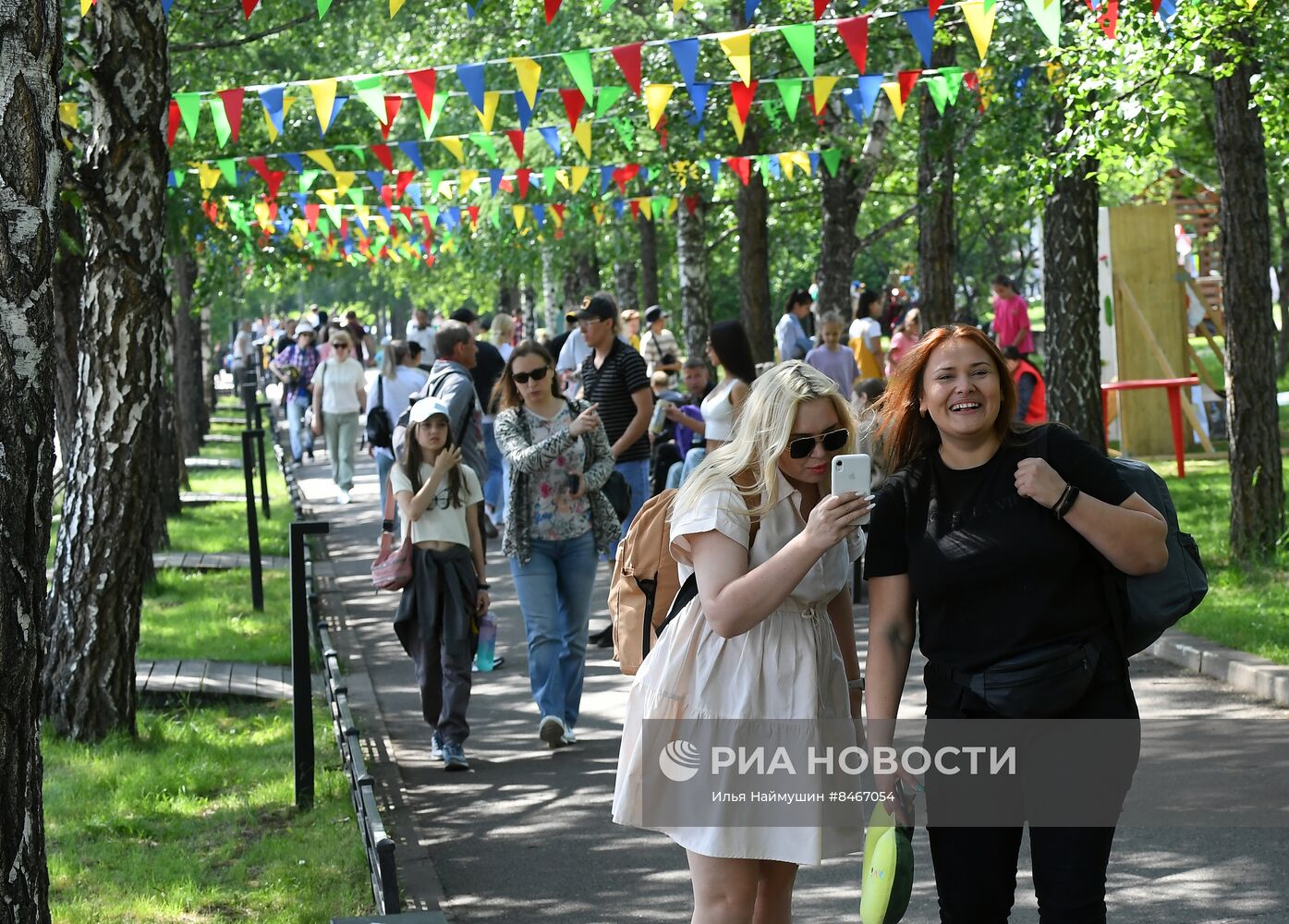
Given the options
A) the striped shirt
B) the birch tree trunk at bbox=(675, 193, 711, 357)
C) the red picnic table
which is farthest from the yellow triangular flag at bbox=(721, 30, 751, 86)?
the birch tree trunk at bbox=(675, 193, 711, 357)

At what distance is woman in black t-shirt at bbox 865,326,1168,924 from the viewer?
3.82m

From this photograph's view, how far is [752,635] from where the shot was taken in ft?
13.4

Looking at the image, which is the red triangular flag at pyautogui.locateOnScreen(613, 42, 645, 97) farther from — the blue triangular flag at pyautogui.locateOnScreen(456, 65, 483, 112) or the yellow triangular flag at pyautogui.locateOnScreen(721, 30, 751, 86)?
the blue triangular flag at pyautogui.locateOnScreen(456, 65, 483, 112)

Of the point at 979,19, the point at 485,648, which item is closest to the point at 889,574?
the point at 485,648

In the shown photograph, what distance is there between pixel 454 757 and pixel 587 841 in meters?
1.41

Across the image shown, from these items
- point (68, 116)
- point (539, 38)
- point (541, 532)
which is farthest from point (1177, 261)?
point (541, 532)

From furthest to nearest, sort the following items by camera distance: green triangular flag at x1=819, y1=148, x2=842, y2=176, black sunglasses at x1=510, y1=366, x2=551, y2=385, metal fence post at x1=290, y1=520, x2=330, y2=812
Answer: green triangular flag at x1=819, y1=148, x2=842, y2=176
black sunglasses at x1=510, y1=366, x2=551, y2=385
metal fence post at x1=290, y1=520, x2=330, y2=812

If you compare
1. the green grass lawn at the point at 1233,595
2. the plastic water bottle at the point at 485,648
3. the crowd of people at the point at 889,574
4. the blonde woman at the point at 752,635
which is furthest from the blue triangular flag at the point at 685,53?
the blonde woman at the point at 752,635

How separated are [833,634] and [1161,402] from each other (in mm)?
16730

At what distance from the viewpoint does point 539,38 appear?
25.4 m

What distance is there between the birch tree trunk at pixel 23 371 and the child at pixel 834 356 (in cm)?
1210

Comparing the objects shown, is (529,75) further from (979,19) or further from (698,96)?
(979,19)

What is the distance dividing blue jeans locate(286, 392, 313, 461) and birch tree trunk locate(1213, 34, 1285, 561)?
1724 cm

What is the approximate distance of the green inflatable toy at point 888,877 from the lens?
147 inches
